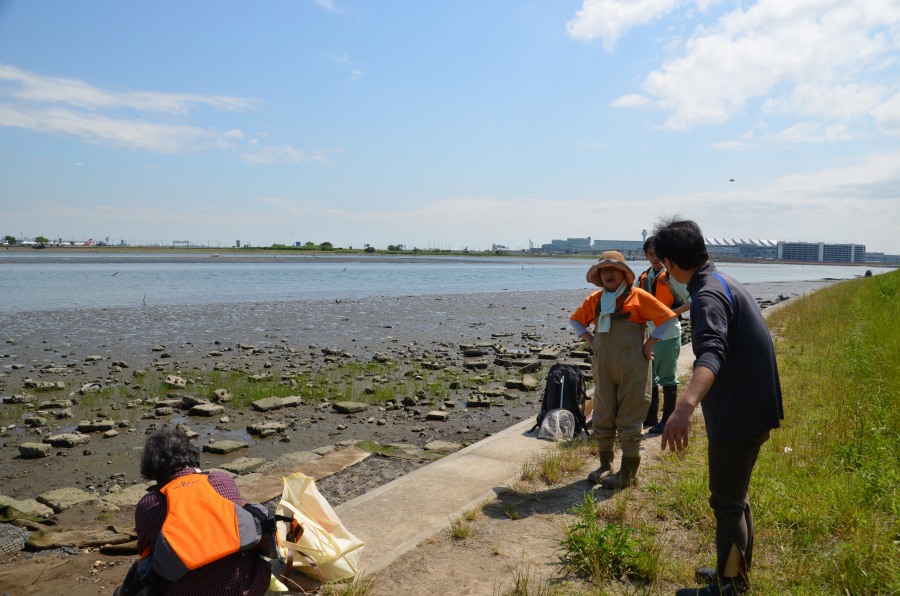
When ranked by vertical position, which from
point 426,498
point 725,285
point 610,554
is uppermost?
point 725,285

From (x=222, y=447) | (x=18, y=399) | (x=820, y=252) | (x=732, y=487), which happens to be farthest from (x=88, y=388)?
(x=820, y=252)

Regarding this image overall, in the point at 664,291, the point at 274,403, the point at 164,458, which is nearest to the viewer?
the point at 164,458

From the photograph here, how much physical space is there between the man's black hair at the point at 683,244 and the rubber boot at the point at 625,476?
254cm

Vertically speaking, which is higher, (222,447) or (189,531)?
(189,531)

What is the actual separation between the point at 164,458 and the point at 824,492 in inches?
171

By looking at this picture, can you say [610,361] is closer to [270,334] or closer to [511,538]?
[511,538]

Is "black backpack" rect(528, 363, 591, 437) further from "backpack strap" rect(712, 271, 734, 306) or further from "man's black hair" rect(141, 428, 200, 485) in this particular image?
"man's black hair" rect(141, 428, 200, 485)

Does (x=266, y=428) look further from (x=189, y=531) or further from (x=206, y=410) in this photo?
(x=189, y=531)

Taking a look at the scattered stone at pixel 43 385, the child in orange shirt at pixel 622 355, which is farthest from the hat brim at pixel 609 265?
the scattered stone at pixel 43 385

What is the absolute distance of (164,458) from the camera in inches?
128

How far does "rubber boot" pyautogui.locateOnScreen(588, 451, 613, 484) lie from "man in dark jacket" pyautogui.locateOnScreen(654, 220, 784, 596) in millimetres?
2240

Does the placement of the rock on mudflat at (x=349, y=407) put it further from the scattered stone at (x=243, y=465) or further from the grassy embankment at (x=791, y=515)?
the grassy embankment at (x=791, y=515)

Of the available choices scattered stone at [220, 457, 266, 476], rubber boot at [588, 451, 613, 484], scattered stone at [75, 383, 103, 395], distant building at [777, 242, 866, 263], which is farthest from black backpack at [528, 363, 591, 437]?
distant building at [777, 242, 866, 263]

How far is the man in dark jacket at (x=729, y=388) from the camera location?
2.95 meters
